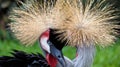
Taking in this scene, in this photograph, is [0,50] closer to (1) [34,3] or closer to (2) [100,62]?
(2) [100,62]

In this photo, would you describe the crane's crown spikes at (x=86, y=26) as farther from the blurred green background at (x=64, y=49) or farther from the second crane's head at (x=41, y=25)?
the blurred green background at (x=64, y=49)

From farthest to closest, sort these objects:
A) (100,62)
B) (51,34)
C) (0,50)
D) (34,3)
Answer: (0,50), (100,62), (34,3), (51,34)

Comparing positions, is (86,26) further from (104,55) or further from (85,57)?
(104,55)

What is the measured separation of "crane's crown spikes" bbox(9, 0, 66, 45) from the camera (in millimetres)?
3521

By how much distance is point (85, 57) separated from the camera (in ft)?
11.9

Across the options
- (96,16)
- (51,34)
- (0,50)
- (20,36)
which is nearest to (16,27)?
(20,36)

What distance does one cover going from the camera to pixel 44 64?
3.57 m

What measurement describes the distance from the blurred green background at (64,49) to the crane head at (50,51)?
0.43 m

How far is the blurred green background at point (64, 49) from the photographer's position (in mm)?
5376

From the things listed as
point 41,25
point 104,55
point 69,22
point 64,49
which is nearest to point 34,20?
point 41,25

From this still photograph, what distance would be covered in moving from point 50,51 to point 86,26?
1.08ft

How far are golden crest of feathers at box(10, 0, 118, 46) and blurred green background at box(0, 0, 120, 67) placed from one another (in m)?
0.22

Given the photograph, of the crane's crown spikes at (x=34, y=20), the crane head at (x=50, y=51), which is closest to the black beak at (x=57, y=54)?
the crane head at (x=50, y=51)

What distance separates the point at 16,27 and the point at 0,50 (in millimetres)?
2991
